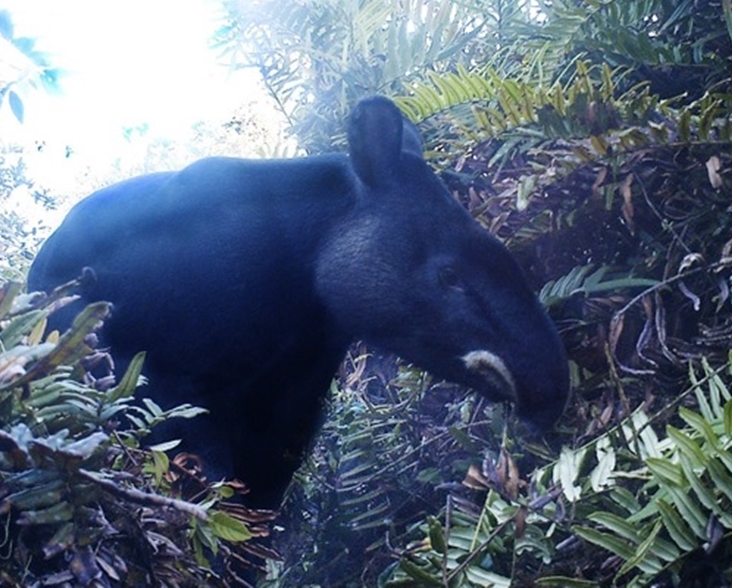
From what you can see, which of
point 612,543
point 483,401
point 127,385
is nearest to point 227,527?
point 127,385

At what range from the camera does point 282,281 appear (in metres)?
1.74

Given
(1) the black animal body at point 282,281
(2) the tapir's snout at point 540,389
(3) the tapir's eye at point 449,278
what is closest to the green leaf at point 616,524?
(2) the tapir's snout at point 540,389

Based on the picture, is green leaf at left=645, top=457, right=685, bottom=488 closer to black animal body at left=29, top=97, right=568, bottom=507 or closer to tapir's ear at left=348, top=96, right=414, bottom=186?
black animal body at left=29, top=97, right=568, bottom=507

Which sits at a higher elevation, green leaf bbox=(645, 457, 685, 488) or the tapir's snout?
green leaf bbox=(645, 457, 685, 488)

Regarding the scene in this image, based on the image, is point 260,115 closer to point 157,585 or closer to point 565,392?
point 565,392

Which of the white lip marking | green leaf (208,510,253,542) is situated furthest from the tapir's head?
green leaf (208,510,253,542)

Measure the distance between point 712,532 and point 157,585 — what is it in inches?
19.9

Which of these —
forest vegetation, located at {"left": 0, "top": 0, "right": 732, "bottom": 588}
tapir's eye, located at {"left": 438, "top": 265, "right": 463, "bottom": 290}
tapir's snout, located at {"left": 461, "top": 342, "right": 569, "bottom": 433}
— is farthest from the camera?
tapir's eye, located at {"left": 438, "top": 265, "right": 463, "bottom": 290}

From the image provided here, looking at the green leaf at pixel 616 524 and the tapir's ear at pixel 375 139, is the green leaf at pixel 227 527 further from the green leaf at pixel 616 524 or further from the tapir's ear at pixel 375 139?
the tapir's ear at pixel 375 139

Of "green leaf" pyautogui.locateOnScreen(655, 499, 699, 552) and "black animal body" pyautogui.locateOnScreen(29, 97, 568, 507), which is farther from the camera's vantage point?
"black animal body" pyautogui.locateOnScreen(29, 97, 568, 507)

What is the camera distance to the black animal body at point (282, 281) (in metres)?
1.61

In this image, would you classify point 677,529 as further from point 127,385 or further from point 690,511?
point 127,385

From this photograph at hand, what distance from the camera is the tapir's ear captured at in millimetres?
1709

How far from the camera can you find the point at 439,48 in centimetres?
209
